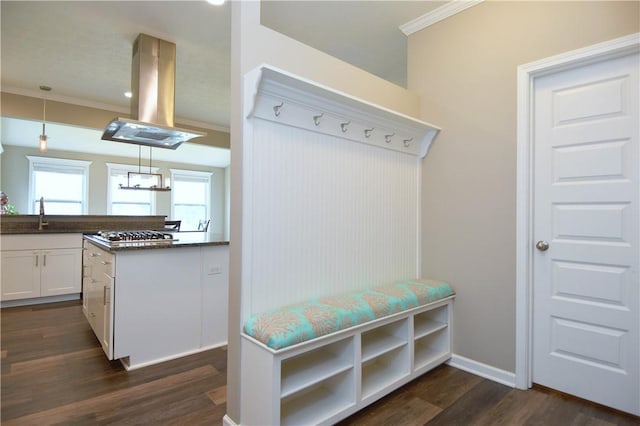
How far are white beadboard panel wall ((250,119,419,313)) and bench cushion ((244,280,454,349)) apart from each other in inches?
4.8

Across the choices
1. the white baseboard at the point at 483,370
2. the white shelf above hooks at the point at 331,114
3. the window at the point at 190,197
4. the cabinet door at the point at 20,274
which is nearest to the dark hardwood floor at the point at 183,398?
the white baseboard at the point at 483,370

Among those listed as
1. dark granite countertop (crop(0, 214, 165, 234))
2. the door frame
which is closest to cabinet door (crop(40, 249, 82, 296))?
dark granite countertop (crop(0, 214, 165, 234))

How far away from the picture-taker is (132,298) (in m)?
2.49

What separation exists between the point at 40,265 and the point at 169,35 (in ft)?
10.9

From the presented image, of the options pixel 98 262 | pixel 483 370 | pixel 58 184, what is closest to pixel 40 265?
pixel 98 262

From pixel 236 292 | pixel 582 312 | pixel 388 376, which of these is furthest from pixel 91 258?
pixel 582 312

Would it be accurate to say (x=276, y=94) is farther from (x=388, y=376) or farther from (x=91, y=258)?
(x=91, y=258)

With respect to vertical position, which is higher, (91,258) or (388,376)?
(91,258)

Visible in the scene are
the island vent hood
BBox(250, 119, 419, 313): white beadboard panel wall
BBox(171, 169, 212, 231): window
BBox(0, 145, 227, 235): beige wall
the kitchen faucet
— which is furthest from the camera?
BBox(171, 169, 212, 231): window

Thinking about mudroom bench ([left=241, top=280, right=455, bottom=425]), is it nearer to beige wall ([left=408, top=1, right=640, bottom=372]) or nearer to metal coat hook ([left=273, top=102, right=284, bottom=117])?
beige wall ([left=408, top=1, right=640, bottom=372])

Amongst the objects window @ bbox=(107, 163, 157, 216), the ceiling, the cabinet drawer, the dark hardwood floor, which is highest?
the ceiling

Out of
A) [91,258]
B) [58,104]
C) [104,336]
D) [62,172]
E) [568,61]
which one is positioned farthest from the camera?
[62,172]

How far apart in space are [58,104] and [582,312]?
20.1 ft

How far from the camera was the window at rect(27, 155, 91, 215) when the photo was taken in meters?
7.30
